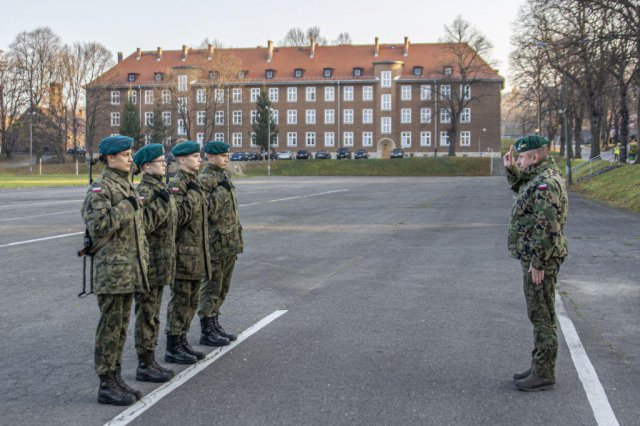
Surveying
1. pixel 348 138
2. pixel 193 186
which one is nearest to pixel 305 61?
pixel 348 138

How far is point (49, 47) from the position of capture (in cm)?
7819

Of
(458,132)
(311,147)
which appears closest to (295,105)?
(311,147)

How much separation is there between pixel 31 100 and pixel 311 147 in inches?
1403

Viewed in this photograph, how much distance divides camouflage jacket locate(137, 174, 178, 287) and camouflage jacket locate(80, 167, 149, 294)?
318 millimetres

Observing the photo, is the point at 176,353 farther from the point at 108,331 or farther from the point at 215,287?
the point at 108,331

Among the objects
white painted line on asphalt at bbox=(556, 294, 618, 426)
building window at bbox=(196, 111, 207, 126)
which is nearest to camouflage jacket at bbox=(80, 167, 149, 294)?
white painted line on asphalt at bbox=(556, 294, 618, 426)

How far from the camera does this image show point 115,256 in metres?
4.89

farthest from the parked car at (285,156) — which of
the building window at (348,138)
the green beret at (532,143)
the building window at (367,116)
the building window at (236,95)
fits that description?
the green beret at (532,143)

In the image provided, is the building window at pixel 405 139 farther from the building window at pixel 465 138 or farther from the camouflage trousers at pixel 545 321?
the camouflage trousers at pixel 545 321

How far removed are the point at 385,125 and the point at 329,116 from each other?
773cm

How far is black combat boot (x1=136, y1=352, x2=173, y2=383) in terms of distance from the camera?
17.7 ft

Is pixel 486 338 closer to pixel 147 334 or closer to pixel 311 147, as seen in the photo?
pixel 147 334

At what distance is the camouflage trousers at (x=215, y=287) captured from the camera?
6.54 meters

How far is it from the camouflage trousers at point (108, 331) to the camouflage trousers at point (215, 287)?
1.58 meters
